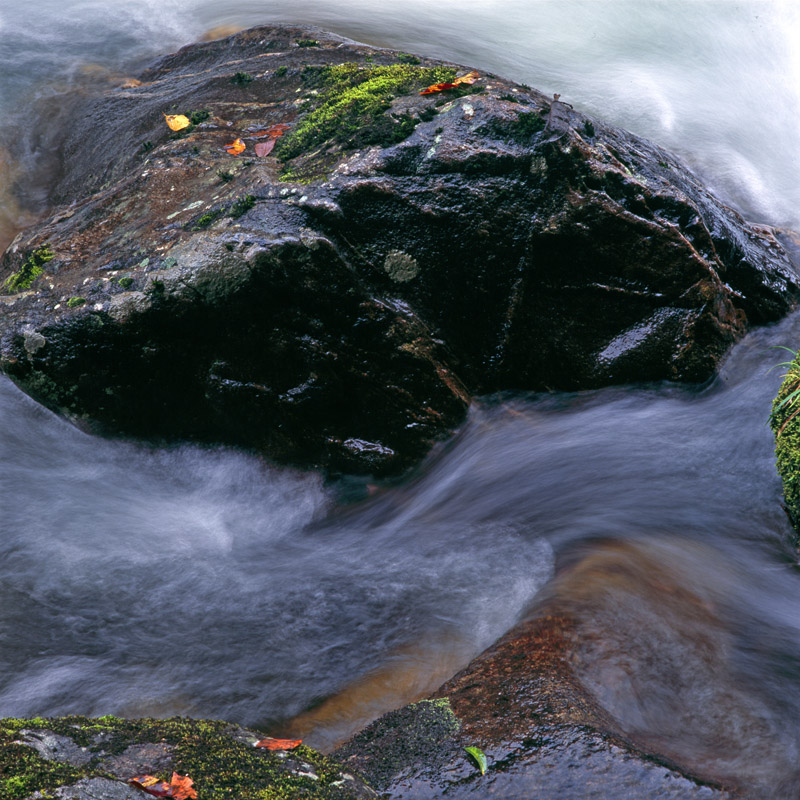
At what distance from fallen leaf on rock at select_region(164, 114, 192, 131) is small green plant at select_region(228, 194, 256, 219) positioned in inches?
74.5

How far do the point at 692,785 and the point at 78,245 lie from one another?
16.5ft

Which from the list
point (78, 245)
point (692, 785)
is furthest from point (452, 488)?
point (78, 245)

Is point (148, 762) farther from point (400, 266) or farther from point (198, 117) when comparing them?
point (198, 117)

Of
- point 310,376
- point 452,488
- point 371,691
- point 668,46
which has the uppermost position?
point 668,46

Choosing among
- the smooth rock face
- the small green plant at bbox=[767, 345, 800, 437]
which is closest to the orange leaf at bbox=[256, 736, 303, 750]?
the smooth rock face

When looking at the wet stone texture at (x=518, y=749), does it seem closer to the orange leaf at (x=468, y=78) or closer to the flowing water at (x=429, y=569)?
the flowing water at (x=429, y=569)

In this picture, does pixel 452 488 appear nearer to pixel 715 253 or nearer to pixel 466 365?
pixel 466 365

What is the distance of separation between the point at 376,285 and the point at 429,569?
190 centimetres

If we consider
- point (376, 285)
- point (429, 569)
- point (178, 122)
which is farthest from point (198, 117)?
point (429, 569)

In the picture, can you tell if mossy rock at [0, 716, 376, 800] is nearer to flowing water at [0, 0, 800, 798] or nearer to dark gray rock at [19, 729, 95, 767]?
dark gray rock at [19, 729, 95, 767]

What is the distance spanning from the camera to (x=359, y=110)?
16.8ft

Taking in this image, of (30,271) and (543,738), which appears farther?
(30,271)

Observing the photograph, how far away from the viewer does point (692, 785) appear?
270cm

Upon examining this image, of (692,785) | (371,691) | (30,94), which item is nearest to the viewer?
(692,785)
